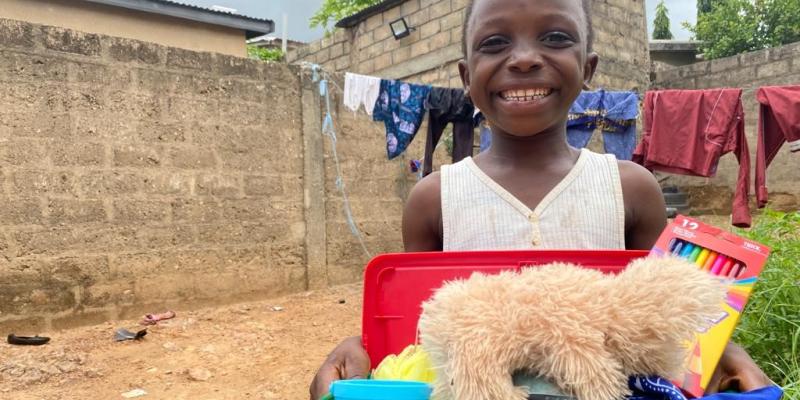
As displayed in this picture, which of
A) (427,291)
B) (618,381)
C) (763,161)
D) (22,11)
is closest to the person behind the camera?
(618,381)

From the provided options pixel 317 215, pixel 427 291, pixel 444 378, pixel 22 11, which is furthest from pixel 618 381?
pixel 22 11

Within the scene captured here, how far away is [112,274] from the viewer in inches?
173

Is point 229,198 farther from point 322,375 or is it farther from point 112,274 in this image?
point 322,375

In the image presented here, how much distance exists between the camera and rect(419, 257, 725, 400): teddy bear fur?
1.81 ft

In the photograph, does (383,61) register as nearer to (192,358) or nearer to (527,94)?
(192,358)

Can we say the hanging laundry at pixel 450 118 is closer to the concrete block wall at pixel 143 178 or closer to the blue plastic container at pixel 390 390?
the concrete block wall at pixel 143 178

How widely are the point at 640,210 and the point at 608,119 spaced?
505 cm

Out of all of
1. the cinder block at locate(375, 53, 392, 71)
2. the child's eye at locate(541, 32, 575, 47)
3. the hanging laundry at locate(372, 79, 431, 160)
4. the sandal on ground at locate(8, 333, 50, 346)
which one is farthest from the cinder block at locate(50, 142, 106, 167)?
the cinder block at locate(375, 53, 392, 71)

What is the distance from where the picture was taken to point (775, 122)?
487 cm

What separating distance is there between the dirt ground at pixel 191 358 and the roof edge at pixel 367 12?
15.8ft

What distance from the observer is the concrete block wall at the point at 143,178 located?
13.1 ft

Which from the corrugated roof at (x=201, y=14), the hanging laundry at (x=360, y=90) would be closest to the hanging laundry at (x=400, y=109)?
the hanging laundry at (x=360, y=90)

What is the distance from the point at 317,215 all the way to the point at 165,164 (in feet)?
4.87

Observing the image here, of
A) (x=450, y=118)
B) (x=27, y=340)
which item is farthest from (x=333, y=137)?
(x=27, y=340)
